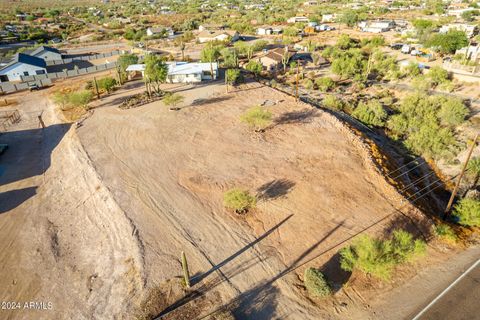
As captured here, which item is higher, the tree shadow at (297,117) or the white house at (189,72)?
the white house at (189,72)

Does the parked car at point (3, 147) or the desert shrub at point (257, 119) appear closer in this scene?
the parked car at point (3, 147)

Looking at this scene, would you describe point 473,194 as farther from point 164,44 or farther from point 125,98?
point 164,44

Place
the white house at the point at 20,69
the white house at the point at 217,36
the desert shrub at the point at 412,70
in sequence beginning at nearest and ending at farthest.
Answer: the desert shrub at the point at 412,70
the white house at the point at 20,69
the white house at the point at 217,36

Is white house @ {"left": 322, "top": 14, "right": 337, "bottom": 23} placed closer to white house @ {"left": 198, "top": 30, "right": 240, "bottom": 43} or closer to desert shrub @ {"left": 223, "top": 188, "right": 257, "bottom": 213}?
white house @ {"left": 198, "top": 30, "right": 240, "bottom": 43}

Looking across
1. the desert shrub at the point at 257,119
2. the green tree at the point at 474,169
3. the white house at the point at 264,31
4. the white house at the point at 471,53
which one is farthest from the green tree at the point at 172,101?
the white house at the point at 264,31

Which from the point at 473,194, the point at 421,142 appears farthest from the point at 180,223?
the point at 421,142

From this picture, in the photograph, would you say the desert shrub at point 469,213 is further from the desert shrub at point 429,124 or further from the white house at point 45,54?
the white house at point 45,54

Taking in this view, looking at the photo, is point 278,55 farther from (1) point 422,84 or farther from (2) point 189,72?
(1) point 422,84

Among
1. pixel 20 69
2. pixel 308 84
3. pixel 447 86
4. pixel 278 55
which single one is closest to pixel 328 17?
pixel 278 55
